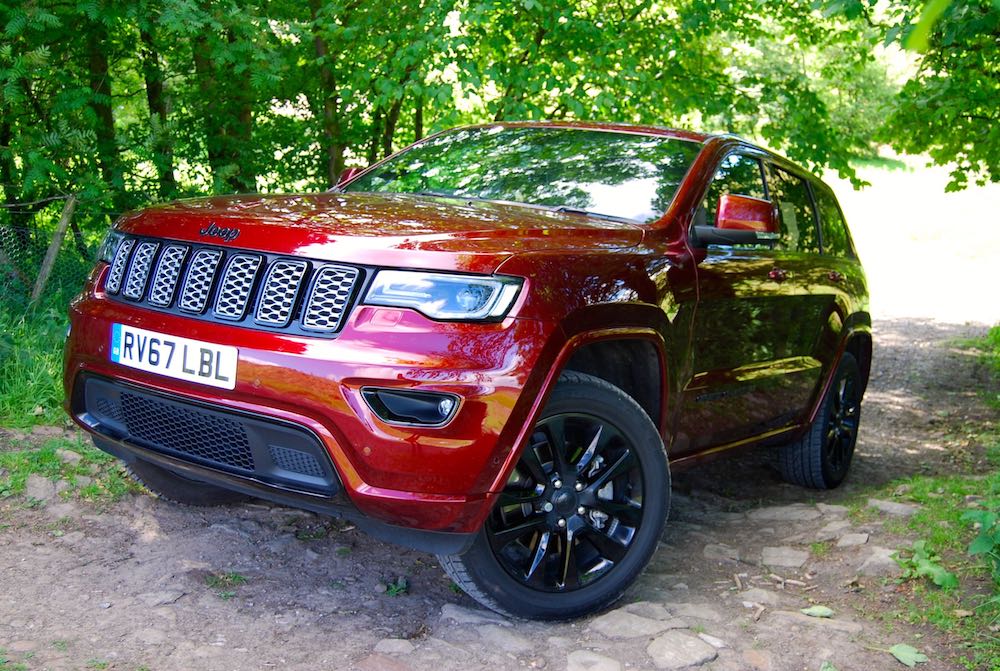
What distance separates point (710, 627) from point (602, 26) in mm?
5899

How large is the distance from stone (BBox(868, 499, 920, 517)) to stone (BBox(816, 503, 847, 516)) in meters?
0.15

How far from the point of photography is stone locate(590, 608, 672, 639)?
3252 millimetres

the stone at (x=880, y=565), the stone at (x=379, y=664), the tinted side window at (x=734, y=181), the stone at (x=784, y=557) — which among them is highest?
the tinted side window at (x=734, y=181)

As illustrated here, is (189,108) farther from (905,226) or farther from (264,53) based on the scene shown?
(905,226)

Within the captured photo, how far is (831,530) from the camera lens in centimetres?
452

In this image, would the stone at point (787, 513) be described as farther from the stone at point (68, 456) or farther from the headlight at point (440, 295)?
the stone at point (68, 456)

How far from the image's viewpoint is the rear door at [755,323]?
3908 mm

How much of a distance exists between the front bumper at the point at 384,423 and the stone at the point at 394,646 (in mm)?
400

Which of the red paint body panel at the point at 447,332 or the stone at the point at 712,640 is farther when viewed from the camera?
the stone at the point at 712,640

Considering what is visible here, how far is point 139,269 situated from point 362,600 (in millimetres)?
1344

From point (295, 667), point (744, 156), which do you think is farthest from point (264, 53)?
point (295, 667)

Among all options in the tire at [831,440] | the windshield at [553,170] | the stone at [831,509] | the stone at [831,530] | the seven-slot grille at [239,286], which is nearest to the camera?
the seven-slot grille at [239,286]

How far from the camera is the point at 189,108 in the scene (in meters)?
7.83

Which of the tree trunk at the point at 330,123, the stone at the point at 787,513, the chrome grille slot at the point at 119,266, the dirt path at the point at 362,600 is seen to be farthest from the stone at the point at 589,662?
the tree trunk at the point at 330,123
